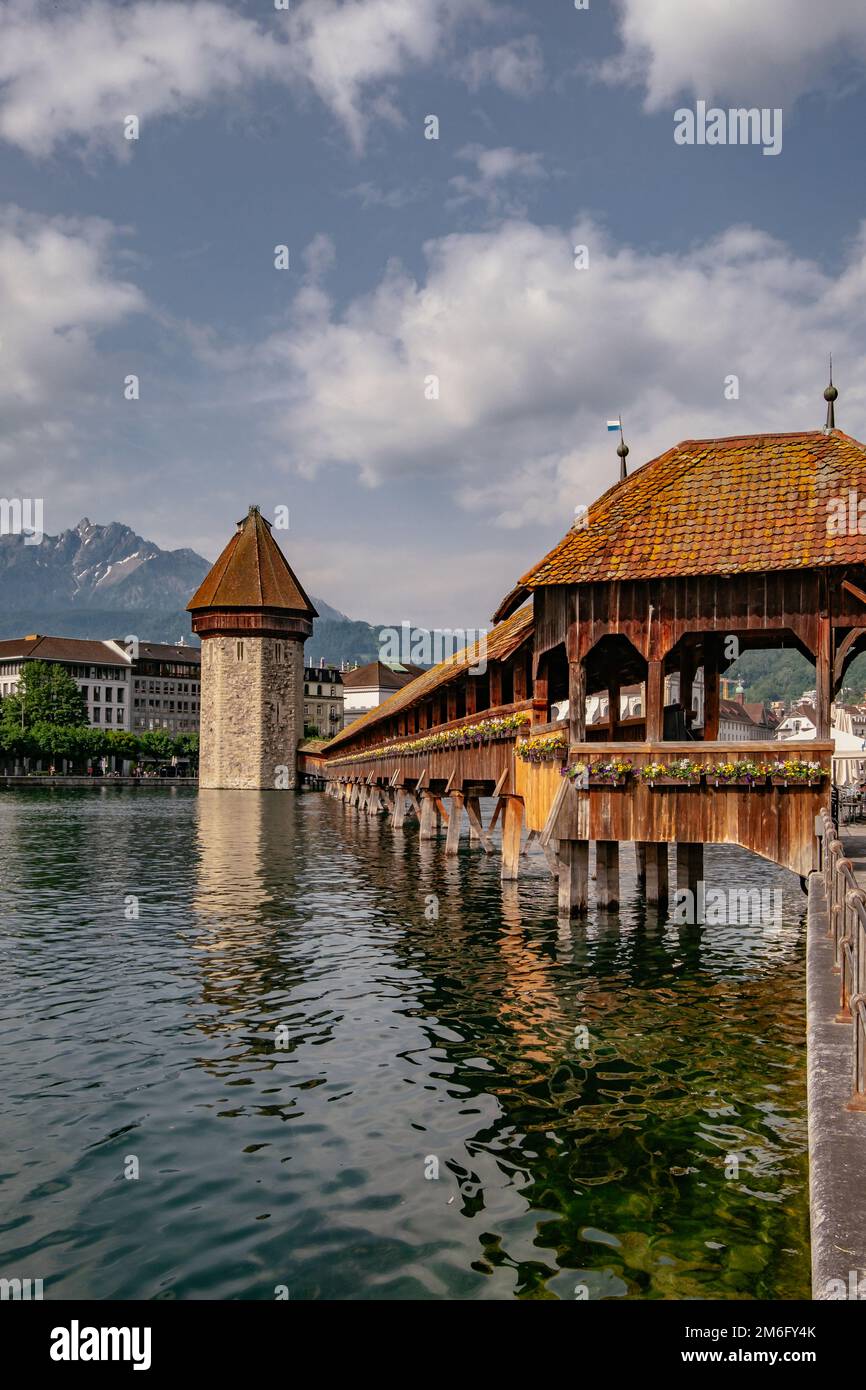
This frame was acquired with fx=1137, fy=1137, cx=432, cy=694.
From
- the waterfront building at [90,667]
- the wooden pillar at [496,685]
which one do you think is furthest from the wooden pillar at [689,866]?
the waterfront building at [90,667]

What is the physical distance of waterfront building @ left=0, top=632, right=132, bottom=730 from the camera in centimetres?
14588

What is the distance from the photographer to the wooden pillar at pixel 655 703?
53.3 feet

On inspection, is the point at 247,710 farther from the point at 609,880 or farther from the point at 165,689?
the point at 609,880

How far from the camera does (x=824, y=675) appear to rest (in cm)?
1528

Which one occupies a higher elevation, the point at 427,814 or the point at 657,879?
the point at 427,814

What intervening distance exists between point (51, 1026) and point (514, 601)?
35.1ft

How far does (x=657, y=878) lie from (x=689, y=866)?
1.22 metres

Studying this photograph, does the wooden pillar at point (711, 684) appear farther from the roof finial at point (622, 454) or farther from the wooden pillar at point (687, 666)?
the roof finial at point (622, 454)

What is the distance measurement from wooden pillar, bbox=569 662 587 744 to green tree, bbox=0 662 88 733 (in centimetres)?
11067

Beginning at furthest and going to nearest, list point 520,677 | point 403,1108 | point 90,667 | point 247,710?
point 90,667 < point 247,710 < point 520,677 < point 403,1108

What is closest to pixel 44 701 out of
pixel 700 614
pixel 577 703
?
pixel 577 703

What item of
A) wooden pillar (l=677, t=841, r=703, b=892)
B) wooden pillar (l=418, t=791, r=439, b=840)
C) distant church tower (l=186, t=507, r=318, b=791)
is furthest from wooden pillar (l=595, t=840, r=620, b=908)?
distant church tower (l=186, t=507, r=318, b=791)

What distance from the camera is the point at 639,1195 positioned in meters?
7.69
